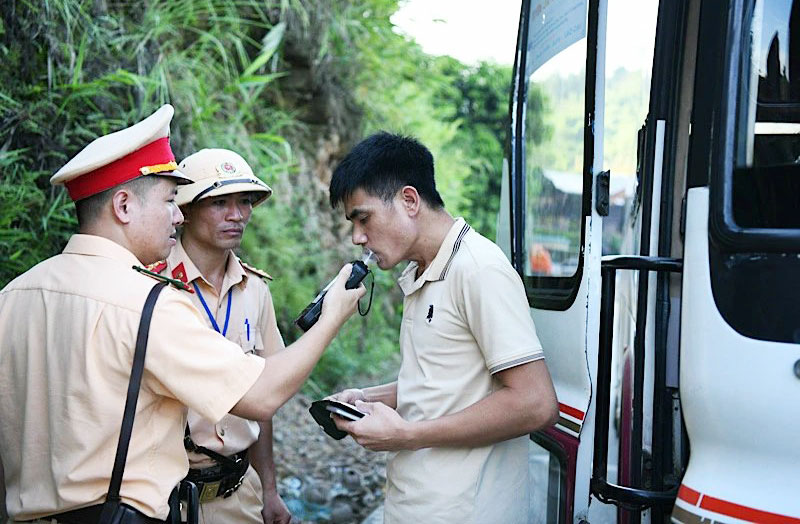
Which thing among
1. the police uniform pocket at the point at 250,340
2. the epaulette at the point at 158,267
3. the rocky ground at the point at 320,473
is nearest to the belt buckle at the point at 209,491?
the police uniform pocket at the point at 250,340

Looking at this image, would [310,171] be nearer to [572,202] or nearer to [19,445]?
[572,202]

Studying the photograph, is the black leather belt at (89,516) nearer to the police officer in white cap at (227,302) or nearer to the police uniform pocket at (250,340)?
the police officer in white cap at (227,302)

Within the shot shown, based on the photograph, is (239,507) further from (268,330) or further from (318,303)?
(318,303)

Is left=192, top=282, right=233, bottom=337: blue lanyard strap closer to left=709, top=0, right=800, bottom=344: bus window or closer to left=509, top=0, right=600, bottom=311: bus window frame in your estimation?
left=509, top=0, right=600, bottom=311: bus window frame

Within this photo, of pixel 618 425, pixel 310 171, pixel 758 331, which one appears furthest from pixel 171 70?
pixel 758 331

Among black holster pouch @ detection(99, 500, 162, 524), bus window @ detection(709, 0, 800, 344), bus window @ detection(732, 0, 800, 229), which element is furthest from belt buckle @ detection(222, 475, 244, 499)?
bus window @ detection(732, 0, 800, 229)

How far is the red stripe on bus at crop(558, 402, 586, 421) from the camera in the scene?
254cm

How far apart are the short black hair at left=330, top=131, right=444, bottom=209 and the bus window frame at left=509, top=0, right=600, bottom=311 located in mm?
480

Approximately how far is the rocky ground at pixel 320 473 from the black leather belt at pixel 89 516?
3.46 m

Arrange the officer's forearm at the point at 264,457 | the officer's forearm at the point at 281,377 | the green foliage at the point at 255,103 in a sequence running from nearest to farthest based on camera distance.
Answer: the officer's forearm at the point at 281,377 → the officer's forearm at the point at 264,457 → the green foliage at the point at 255,103

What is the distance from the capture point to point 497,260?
2480 millimetres

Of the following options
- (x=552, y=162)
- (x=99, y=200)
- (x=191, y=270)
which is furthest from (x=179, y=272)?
(x=552, y=162)

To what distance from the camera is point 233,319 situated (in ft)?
10.6

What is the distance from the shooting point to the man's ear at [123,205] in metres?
2.34
